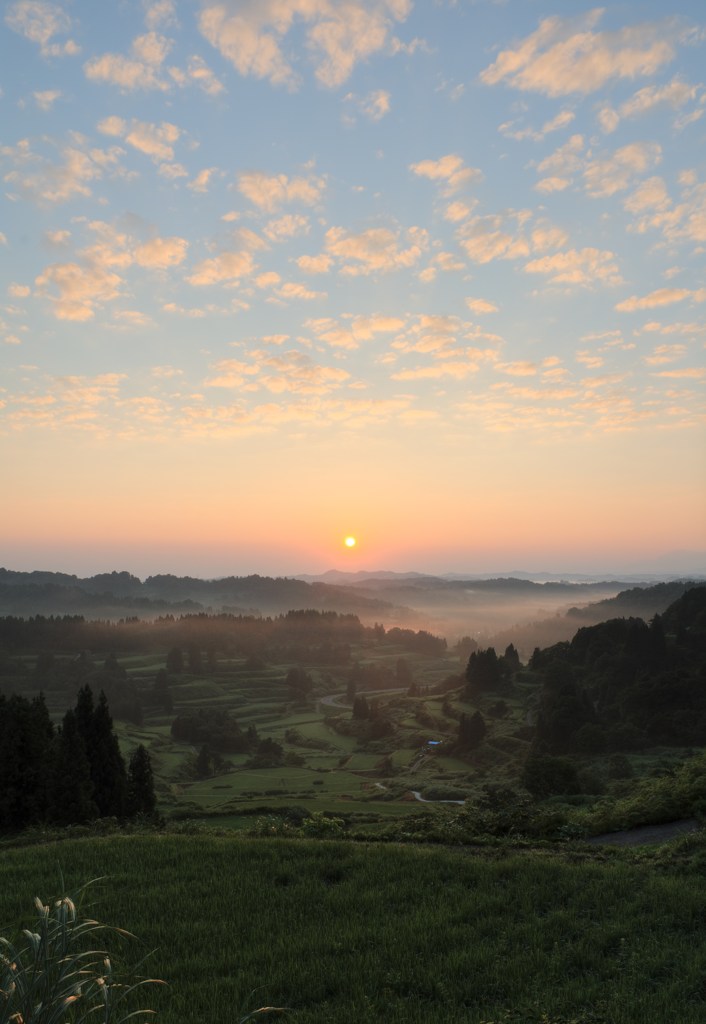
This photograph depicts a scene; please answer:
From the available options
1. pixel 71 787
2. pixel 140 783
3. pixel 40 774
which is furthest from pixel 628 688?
pixel 40 774

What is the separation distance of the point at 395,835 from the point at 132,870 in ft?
28.4

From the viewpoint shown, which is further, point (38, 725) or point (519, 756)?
point (519, 756)

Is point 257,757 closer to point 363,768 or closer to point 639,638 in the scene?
point 363,768

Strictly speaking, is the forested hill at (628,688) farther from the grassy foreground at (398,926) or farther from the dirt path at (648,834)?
the grassy foreground at (398,926)

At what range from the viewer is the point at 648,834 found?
2073 cm

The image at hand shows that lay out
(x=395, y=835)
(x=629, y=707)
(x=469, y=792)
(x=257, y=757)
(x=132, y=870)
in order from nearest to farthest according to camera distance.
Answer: (x=132, y=870) → (x=395, y=835) → (x=469, y=792) → (x=629, y=707) → (x=257, y=757)

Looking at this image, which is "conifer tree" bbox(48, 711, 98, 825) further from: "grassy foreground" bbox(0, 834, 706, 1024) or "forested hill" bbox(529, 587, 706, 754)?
"forested hill" bbox(529, 587, 706, 754)

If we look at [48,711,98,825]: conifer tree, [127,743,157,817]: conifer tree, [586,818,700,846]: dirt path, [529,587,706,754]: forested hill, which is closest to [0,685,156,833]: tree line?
[48,711,98,825]: conifer tree

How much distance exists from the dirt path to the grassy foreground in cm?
442

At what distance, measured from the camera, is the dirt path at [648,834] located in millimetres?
19875

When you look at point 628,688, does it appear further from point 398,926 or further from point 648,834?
point 398,926

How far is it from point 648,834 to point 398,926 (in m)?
14.1

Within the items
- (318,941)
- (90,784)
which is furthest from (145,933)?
(90,784)

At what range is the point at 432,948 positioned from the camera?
34.0ft
